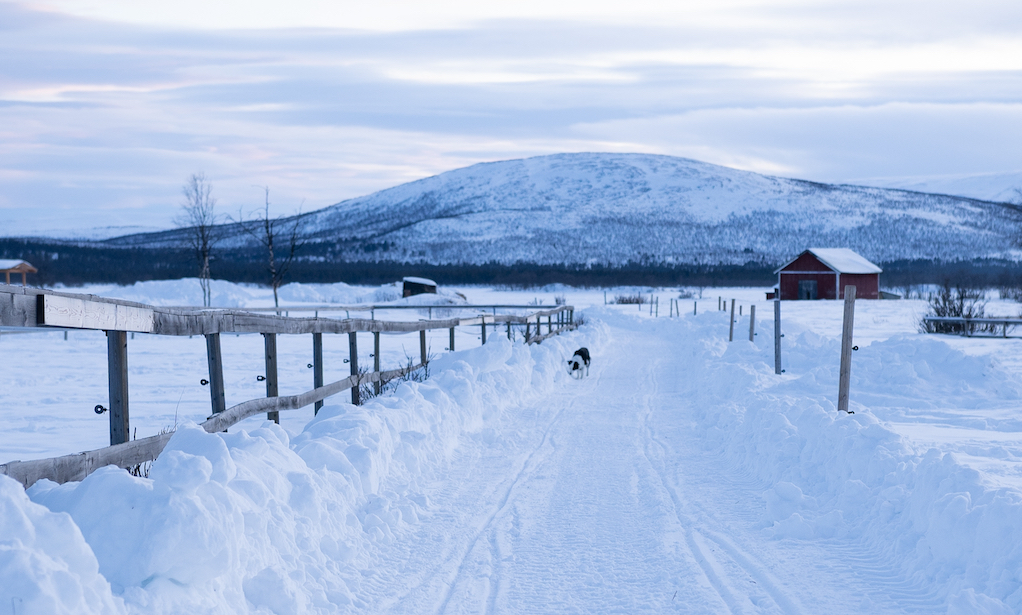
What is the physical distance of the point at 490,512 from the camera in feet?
21.0

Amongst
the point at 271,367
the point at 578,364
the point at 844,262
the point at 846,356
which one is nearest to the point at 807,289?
the point at 844,262

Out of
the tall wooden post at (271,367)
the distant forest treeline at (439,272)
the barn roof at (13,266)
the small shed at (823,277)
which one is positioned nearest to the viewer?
the tall wooden post at (271,367)

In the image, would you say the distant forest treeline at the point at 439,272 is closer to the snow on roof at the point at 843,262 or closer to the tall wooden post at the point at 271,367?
the snow on roof at the point at 843,262

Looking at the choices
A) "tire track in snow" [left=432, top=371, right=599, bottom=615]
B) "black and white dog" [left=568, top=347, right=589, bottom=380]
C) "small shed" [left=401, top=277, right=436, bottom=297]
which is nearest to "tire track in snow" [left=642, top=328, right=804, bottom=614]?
"tire track in snow" [left=432, top=371, right=599, bottom=615]

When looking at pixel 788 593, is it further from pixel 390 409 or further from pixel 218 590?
pixel 390 409

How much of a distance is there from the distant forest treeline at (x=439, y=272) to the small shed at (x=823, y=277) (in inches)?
1191

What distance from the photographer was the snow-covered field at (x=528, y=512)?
12.5ft

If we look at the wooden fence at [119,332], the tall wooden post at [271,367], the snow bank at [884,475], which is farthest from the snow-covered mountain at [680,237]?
the wooden fence at [119,332]

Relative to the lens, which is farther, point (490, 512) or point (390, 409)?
point (390, 409)

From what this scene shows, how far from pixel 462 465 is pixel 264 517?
352cm

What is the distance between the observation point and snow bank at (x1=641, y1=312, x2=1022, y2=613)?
15.5 feet

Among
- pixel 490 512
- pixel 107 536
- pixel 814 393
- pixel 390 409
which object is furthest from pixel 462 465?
pixel 814 393

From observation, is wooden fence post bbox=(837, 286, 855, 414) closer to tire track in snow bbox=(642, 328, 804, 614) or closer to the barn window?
tire track in snow bbox=(642, 328, 804, 614)

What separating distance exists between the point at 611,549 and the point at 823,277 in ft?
187
